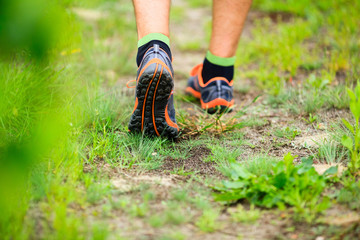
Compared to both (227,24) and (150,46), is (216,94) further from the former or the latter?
(150,46)

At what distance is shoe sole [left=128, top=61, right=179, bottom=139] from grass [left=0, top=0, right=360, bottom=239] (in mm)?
68

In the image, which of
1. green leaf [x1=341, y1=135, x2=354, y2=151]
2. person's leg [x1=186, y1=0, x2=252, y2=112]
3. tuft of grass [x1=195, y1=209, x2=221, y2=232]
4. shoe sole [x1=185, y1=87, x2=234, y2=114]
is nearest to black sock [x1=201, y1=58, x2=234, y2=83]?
person's leg [x1=186, y1=0, x2=252, y2=112]

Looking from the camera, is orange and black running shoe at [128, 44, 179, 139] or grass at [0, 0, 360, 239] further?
orange and black running shoe at [128, 44, 179, 139]

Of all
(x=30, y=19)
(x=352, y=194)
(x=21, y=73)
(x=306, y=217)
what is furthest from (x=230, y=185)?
(x=21, y=73)

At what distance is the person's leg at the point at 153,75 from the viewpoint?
159 centimetres

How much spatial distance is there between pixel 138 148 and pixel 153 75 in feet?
1.30

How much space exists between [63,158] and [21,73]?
0.68 metres

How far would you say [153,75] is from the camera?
61.7 inches

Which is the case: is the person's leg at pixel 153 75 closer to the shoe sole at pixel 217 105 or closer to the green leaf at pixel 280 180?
the shoe sole at pixel 217 105

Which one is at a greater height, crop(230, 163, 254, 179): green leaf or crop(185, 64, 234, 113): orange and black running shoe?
crop(185, 64, 234, 113): orange and black running shoe

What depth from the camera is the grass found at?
2.57ft

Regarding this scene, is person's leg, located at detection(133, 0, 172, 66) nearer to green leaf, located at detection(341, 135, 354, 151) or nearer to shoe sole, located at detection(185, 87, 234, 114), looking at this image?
shoe sole, located at detection(185, 87, 234, 114)

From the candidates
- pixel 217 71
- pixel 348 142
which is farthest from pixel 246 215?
pixel 217 71

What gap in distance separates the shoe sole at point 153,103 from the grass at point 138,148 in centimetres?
7
